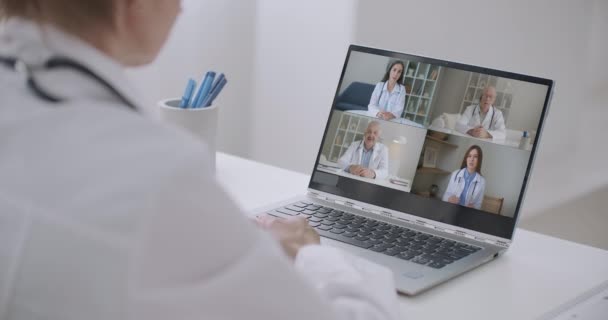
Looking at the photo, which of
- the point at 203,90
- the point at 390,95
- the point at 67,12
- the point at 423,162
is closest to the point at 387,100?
the point at 390,95

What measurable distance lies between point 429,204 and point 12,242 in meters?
0.76

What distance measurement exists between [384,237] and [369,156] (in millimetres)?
160

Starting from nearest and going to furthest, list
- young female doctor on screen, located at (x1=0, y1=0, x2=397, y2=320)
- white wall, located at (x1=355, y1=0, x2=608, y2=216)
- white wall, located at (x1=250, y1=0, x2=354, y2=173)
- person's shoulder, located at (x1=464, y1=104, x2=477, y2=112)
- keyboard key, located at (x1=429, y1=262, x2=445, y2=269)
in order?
young female doctor on screen, located at (x1=0, y1=0, x2=397, y2=320)
keyboard key, located at (x1=429, y1=262, x2=445, y2=269)
person's shoulder, located at (x1=464, y1=104, x2=477, y2=112)
white wall, located at (x1=355, y1=0, x2=608, y2=216)
white wall, located at (x1=250, y1=0, x2=354, y2=173)

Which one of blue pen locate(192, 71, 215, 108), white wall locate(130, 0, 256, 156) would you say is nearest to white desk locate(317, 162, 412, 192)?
blue pen locate(192, 71, 215, 108)

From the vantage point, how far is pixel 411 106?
1.20 meters

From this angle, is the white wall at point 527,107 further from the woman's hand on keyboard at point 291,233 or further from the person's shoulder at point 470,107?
the woman's hand on keyboard at point 291,233

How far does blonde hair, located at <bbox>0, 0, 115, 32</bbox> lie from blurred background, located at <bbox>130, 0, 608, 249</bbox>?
5.39 feet

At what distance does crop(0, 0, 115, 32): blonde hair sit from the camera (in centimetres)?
58

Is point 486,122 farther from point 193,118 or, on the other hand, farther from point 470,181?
point 193,118

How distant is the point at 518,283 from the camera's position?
1.02m

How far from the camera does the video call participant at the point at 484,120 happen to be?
1.13 metres

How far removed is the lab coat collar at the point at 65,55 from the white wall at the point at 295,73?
6.36 ft

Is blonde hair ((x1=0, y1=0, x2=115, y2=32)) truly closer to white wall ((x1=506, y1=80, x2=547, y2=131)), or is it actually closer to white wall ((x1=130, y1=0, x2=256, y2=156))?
white wall ((x1=506, y1=80, x2=547, y2=131))

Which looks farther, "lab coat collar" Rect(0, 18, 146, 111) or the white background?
the white background
